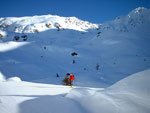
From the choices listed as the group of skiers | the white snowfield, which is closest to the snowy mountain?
the white snowfield

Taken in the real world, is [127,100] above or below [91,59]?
above

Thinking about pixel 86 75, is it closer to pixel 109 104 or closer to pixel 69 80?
pixel 69 80

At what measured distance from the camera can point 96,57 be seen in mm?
23484

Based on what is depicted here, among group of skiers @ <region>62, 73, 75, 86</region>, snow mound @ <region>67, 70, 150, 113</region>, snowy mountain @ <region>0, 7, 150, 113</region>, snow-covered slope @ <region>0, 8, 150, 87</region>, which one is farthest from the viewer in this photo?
snow-covered slope @ <region>0, 8, 150, 87</region>

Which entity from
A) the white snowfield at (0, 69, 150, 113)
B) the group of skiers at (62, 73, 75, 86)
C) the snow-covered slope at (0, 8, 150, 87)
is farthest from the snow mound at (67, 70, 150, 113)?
the snow-covered slope at (0, 8, 150, 87)

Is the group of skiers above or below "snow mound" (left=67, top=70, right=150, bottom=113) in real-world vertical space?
below

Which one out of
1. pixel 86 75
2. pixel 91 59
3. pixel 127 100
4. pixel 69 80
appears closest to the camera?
pixel 127 100

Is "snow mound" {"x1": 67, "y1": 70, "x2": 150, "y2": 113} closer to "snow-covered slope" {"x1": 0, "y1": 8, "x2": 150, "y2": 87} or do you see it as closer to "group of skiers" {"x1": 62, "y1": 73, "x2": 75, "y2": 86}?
"group of skiers" {"x1": 62, "y1": 73, "x2": 75, "y2": 86}

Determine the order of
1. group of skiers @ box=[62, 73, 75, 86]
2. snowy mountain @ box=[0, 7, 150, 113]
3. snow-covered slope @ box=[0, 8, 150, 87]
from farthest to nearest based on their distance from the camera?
snow-covered slope @ box=[0, 8, 150, 87] → group of skiers @ box=[62, 73, 75, 86] → snowy mountain @ box=[0, 7, 150, 113]

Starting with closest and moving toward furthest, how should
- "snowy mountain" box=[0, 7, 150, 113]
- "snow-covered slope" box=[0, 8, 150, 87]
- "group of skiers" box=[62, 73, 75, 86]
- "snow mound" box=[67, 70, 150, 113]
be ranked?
"snow mound" box=[67, 70, 150, 113]
"snowy mountain" box=[0, 7, 150, 113]
"group of skiers" box=[62, 73, 75, 86]
"snow-covered slope" box=[0, 8, 150, 87]

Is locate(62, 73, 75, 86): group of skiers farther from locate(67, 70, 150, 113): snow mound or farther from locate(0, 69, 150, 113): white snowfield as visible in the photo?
locate(67, 70, 150, 113): snow mound

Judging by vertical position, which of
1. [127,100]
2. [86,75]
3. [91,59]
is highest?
[127,100]

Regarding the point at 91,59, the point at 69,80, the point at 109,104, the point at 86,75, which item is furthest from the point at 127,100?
the point at 91,59

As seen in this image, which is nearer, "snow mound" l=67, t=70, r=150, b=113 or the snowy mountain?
"snow mound" l=67, t=70, r=150, b=113
